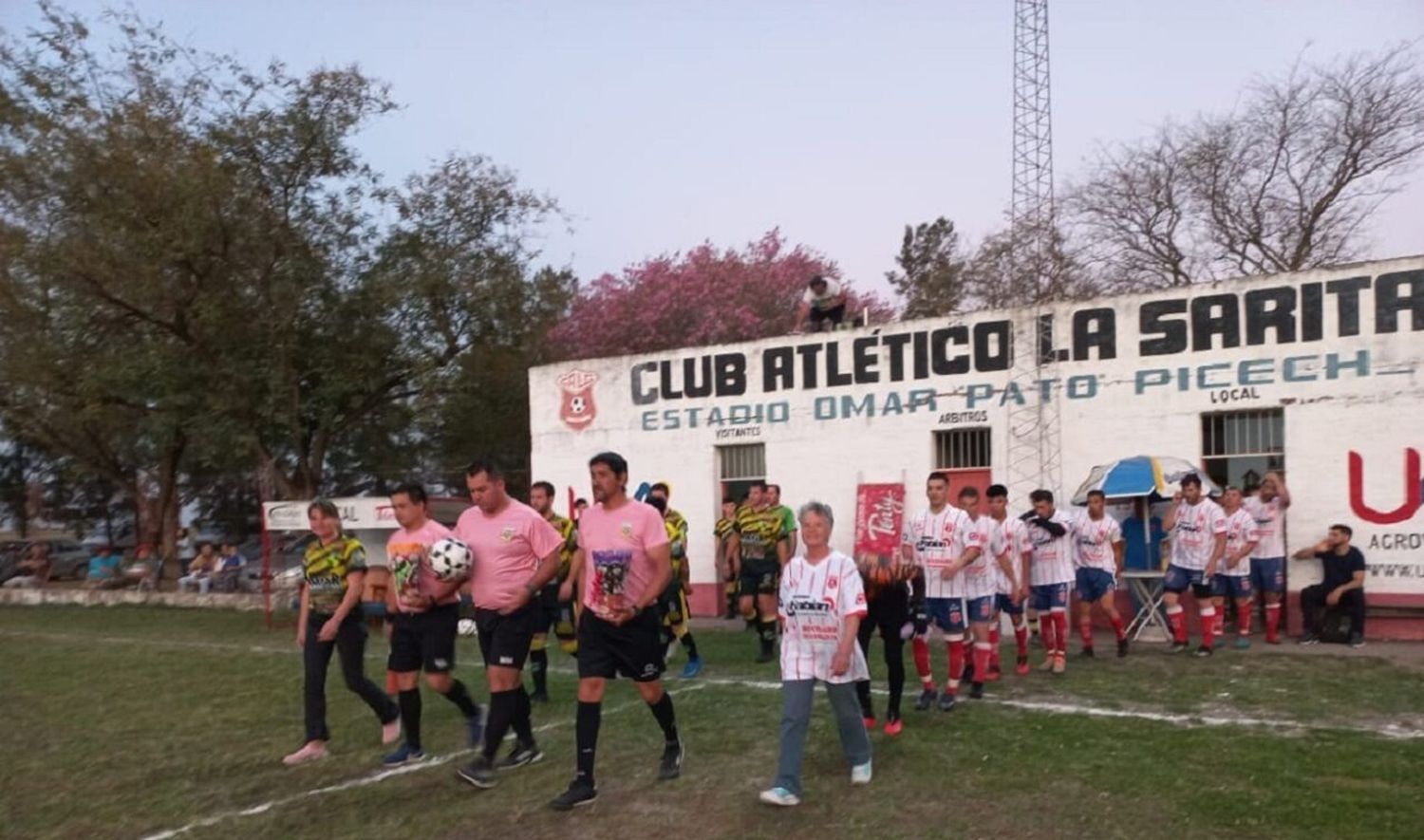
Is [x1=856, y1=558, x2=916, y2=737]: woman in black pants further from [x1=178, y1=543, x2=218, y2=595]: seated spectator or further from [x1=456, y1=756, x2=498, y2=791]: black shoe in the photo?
[x1=178, y1=543, x2=218, y2=595]: seated spectator

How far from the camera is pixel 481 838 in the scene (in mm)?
6172

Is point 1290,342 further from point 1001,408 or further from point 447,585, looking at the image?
point 447,585

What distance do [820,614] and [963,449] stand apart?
918cm

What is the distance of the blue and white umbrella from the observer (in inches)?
513

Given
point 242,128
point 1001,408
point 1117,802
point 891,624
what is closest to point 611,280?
point 242,128

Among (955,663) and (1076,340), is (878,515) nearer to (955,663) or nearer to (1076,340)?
(1076,340)

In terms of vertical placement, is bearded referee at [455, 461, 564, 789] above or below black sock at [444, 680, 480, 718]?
above

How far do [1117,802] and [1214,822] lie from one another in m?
→ 0.53

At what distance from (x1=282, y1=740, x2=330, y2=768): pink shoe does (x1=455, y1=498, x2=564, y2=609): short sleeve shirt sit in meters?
1.82

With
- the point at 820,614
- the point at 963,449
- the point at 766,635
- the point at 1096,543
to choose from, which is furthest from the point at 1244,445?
the point at 820,614

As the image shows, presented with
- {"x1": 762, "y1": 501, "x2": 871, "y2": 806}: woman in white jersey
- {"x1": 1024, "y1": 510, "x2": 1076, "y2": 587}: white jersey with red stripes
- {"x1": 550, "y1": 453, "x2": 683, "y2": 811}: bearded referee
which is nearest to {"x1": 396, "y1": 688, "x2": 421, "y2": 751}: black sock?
{"x1": 550, "y1": 453, "x2": 683, "y2": 811}: bearded referee

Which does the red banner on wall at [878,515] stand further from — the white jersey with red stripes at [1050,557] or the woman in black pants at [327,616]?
the woman in black pants at [327,616]

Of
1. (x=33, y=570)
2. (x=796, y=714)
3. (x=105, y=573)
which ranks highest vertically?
(x=796, y=714)

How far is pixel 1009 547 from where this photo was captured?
10133mm
